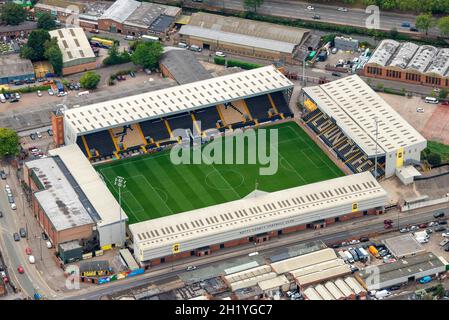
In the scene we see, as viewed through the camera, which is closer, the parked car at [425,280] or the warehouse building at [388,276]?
the warehouse building at [388,276]

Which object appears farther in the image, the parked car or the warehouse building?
the parked car

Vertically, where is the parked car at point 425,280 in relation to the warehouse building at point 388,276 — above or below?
below

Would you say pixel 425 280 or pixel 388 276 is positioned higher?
pixel 388 276

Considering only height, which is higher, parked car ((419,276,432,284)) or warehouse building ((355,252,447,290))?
warehouse building ((355,252,447,290))

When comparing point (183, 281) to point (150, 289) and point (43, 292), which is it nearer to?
point (150, 289)

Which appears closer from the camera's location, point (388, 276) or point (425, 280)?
point (388, 276)
